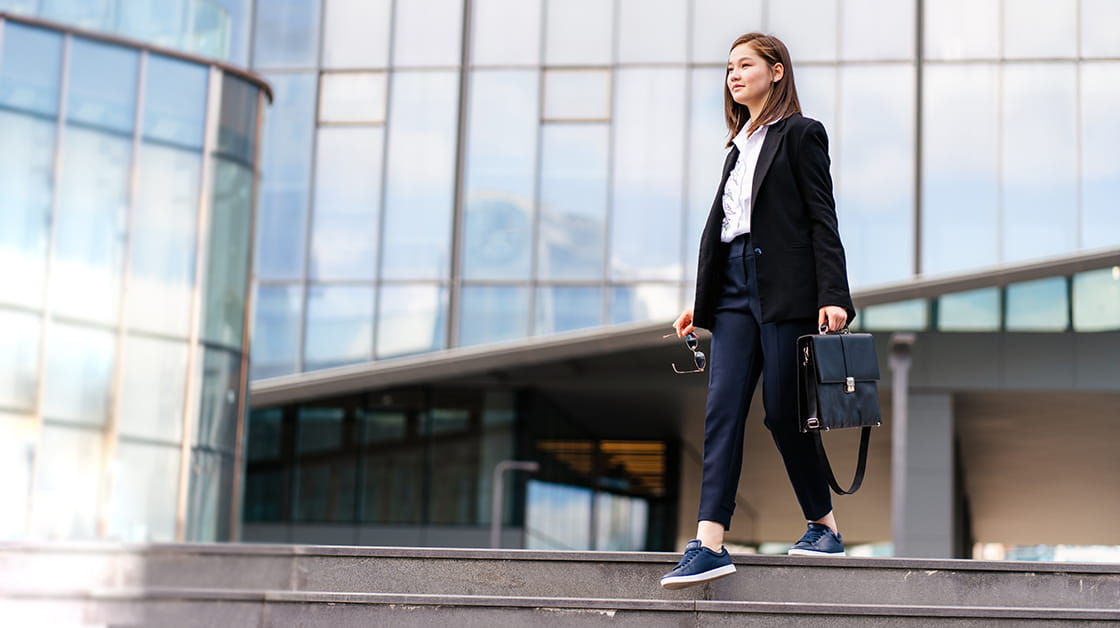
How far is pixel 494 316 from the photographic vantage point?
23.6 metres

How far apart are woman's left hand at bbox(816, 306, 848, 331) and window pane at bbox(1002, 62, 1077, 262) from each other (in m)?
17.8

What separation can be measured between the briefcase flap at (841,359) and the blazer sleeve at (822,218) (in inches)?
5.3

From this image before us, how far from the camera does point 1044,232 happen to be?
73.0 ft

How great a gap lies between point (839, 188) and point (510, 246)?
5.30 m

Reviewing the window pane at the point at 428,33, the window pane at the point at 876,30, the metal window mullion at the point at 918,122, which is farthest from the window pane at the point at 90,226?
the metal window mullion at the point at 918,122

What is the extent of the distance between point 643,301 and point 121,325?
8.47 m

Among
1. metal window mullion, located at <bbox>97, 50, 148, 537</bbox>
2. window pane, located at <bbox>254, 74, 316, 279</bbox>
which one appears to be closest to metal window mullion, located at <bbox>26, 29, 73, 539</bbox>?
metal window mullion, located at <bbox>97, 50, 148, 537</bbox>

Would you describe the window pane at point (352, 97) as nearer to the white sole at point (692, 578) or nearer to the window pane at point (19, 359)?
the window pane at point (19, 359)

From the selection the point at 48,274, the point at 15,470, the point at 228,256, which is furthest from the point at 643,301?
the point at 15,470

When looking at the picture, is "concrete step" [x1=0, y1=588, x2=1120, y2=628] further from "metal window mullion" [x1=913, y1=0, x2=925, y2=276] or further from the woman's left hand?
"metal window mullion" [x1=913, y1=0, x2=925, y2=276]

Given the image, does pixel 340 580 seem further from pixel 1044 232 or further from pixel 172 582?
pixel 1044 232

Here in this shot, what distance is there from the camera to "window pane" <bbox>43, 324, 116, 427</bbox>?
17250 mm

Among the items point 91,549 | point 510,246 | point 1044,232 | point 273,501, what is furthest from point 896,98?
point 91,549

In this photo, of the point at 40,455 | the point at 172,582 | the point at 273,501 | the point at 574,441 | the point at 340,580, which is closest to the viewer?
the point at 340,580
